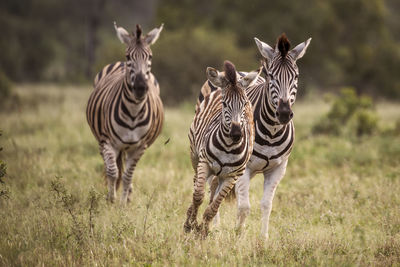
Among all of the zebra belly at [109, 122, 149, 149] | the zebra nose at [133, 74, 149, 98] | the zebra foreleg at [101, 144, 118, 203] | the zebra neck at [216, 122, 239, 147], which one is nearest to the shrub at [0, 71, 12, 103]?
the zebra foreleg at [101, 144, 118, 203]

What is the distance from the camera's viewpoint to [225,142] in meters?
4.62

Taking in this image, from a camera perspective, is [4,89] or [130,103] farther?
[4,89]

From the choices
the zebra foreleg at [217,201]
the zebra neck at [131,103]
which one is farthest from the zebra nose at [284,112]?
the zebra neck at [131,103]

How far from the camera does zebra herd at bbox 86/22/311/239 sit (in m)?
4.68

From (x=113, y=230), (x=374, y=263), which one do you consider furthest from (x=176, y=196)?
(x=374, y=263)

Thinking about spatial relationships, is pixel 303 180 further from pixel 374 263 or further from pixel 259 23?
pixel 259 23

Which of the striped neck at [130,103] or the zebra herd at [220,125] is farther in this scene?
the striped neck at [130,103]

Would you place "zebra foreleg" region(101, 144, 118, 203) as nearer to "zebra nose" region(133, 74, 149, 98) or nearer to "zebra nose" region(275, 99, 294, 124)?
"zebra nose" region(133, 74, 149, 98)

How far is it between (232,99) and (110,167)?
2842mm

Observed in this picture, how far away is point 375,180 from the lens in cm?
769

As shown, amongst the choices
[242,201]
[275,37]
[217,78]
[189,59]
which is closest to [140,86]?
[217,78]

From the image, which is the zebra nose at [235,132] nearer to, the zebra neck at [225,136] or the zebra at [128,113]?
the zebra neck at [225,136]

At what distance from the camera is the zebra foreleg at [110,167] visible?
664cm

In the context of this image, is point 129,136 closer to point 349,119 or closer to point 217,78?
point 217,78
